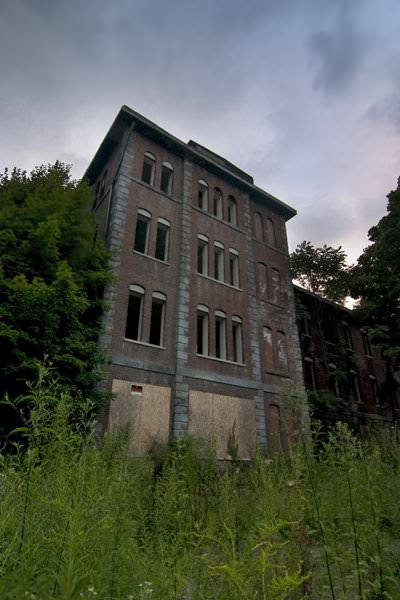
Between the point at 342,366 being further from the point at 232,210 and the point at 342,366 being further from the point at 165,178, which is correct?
the point at 165,178

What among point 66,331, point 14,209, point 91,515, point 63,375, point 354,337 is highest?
point 354,337

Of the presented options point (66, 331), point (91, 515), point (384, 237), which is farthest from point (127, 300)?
point (384, 237)

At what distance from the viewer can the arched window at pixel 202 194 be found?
773 inches

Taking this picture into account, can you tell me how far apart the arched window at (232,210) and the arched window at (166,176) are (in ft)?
13.7

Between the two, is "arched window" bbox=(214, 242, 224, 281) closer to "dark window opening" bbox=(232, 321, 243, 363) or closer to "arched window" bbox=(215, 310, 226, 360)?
"arched window" bbox=(215, 310, 226, 360)

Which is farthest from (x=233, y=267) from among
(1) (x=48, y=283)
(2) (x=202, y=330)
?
(1) (x=48, y=283)

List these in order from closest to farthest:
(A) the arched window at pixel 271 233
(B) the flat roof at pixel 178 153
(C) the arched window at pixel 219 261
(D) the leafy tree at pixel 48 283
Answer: (D) the leafy tree at pixel 48 283 → (B) the flat roof at pixel 178 153 → (C) the arched window at pixel 219 261 → (A) the arched window at pixel 271 233

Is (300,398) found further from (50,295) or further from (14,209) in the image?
(14,209)

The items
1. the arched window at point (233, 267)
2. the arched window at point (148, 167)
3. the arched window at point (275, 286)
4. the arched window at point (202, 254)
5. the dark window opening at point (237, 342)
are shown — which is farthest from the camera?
the arched window at point (275, 286)

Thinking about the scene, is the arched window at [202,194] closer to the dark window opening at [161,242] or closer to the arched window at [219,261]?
the arched window at [219,261]

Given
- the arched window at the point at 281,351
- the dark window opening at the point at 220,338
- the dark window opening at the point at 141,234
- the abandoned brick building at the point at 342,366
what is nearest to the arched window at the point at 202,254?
the dark window opening at the point at 220,338

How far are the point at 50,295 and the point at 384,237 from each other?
1777 centimetres

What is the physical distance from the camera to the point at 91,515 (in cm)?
261

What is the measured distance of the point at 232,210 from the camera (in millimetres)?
21062
